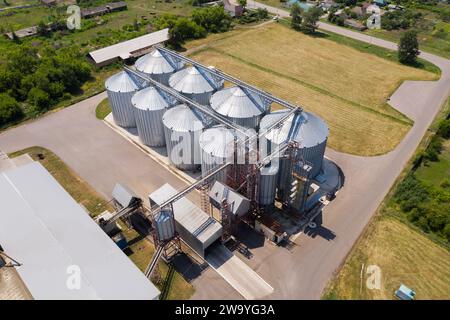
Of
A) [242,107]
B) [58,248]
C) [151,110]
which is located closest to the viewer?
[58,248]

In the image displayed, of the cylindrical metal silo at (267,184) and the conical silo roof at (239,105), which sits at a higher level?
the conical silo roof at (239,105)

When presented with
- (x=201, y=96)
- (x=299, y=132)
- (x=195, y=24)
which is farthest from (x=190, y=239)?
(x=195, y=24)

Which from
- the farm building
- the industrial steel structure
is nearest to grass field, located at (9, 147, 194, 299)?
the industrial steel structure

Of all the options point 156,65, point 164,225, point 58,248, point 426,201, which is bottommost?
point 426,201

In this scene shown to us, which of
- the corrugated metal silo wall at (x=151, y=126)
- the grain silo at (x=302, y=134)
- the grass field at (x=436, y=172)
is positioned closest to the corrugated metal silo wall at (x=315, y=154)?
the grain silo at (x=302, y=134)

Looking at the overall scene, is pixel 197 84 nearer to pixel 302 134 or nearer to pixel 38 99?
pixel 302 134

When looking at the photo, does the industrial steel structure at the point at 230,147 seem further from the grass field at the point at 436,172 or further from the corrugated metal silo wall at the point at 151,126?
the grass field at the point at 436,172
